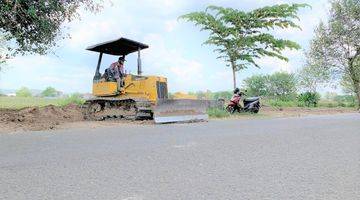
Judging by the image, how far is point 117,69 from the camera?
17.7 m

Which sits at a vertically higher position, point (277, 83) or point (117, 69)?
point (277, 83)

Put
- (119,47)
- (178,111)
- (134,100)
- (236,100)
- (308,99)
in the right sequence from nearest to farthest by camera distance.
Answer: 1. (134,100)
2. (178,111)
3. (119,47)
4. (236,100)
5. (308,99)

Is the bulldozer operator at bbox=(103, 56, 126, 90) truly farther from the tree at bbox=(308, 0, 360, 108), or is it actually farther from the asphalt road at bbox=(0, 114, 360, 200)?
the tree at bbox=(308, 0, 360, 108)

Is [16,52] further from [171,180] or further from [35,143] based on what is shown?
[171,180]

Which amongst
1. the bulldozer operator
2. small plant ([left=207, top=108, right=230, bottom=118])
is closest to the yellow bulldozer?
the bulldozer operator

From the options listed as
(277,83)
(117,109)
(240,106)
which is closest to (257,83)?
(277,83)

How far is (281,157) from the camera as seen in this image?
758 centimetres

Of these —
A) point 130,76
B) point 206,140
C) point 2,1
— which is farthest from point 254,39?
point 206,140

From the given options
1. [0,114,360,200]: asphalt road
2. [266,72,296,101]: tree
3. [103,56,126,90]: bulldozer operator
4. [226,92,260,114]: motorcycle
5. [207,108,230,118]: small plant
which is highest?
[266,72,296,101]: tree

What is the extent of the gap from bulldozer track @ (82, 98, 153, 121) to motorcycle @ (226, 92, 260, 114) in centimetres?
686

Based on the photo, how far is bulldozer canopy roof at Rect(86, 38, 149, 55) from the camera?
1752 cm

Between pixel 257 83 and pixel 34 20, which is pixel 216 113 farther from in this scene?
pixel 257 83

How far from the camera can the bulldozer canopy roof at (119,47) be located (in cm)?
1752

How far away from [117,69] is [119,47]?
3.16ft
